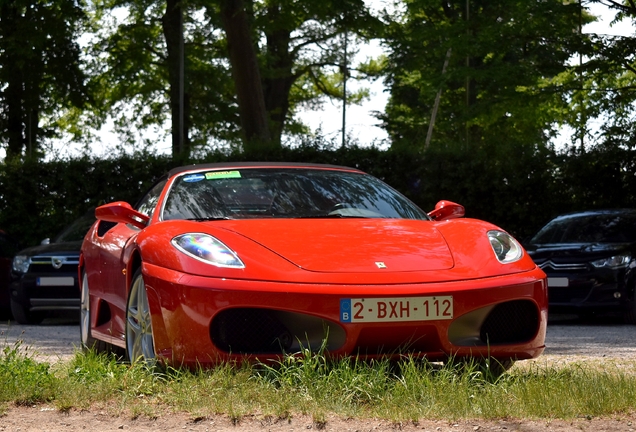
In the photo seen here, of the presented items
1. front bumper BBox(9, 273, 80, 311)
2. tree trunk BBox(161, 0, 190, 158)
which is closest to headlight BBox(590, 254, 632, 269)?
front bumper BBox(9, 273, 80, 311)

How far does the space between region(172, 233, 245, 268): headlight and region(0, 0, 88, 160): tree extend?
58.7 feet

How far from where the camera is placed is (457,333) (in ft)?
19.6

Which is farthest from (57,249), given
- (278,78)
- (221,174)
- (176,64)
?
(278,78)

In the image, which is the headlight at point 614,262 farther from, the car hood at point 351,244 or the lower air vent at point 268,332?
the lower air vent at point 268,332

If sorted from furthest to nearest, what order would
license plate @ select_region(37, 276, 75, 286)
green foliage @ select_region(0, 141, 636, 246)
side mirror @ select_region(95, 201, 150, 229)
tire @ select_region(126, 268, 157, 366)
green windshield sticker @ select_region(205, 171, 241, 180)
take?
green foliage @ select_region(0, 141, 636, 246)
license plate @ select_region(37, 276, 75, 286)
green windshield sticker @ select_region(205, 171, 241, 180)
side mirror @ select_region(95, 201, 150, 229)
tire @ select_region(126, 268, 157, 366)

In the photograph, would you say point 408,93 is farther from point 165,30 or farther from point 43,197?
point 43,197

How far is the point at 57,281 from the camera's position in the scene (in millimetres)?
13914

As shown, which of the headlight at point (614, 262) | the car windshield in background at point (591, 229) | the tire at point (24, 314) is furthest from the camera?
the car windshield in background at point (591, 229)

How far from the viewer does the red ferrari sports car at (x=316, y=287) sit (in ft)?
18.7

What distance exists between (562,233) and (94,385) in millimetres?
10306

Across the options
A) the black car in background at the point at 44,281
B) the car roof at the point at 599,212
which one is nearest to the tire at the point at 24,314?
the black car in background at the point at 44,281

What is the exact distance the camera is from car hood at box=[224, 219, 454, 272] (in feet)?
19.5

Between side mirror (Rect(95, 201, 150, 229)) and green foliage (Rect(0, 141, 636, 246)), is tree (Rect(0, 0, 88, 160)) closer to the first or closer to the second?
green foliage (Rect(0, 141, 636, 246))

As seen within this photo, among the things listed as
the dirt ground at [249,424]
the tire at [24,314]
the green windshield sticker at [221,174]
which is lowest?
the tire at [24,314]
